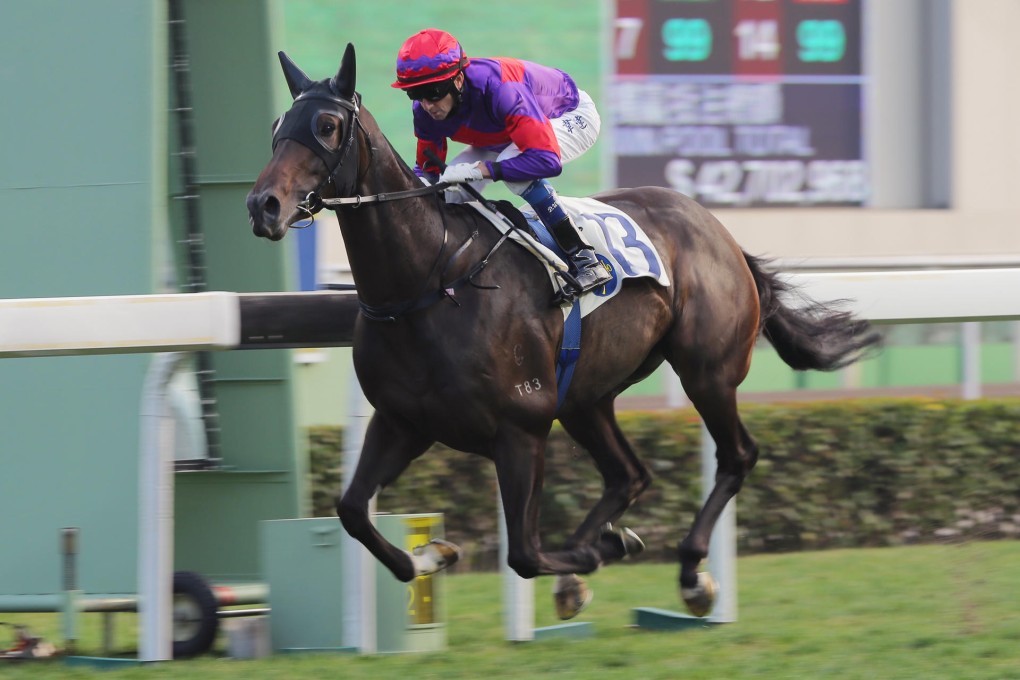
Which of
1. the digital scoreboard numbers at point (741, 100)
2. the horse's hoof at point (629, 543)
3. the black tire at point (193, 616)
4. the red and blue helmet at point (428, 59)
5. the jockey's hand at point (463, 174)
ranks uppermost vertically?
the digital scoreboard numbers at point (741, 100)

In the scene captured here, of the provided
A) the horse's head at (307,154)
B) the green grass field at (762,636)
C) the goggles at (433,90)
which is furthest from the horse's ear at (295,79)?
the green grass field at (762,636)

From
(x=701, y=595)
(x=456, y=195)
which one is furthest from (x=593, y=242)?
(x=701, y=595)

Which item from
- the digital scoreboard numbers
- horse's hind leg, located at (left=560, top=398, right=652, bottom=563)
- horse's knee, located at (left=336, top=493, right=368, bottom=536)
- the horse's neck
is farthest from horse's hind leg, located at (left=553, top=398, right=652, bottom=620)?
the digital scoreboard numbers

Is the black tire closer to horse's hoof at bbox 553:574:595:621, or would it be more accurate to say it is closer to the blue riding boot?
horse's hoof at bbox 553:574:595:621

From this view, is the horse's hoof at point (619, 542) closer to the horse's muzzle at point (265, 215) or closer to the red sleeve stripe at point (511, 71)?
the red sleeve stripe at point (511, 71)

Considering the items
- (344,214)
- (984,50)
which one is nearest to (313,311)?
(344,214)

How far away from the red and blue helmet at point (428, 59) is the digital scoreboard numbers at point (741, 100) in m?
10.3

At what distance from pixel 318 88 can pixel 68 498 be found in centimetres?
181

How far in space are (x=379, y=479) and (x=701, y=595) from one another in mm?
1188

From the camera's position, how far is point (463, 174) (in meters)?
4.10

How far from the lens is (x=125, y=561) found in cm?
481

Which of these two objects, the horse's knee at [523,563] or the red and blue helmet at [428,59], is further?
the horse's knee at [523,563]

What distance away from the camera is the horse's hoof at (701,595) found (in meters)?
4.70

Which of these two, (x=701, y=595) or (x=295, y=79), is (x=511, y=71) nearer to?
(x=295, y=79)
